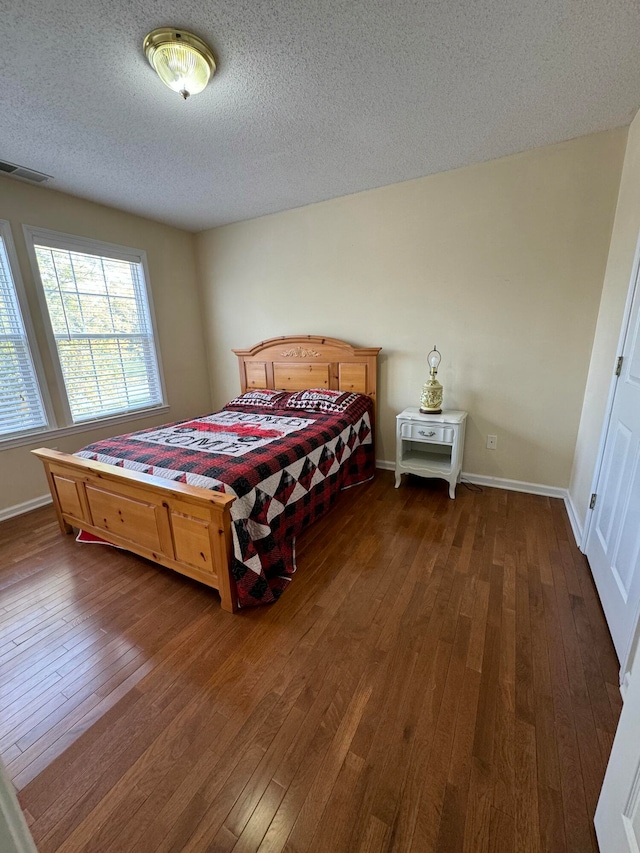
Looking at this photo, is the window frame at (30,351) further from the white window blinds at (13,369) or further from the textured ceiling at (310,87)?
the textured ceiling at (310,87)

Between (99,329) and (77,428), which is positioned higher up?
(99,329)

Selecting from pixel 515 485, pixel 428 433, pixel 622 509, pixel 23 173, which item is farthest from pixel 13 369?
pixel 515 485

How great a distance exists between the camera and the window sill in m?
2.64

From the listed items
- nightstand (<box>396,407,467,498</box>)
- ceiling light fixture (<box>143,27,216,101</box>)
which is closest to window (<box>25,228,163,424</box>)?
ceiling light fixture (<box>143,27,216,101</box>)

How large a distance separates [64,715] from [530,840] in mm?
1510

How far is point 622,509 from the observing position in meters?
1.49

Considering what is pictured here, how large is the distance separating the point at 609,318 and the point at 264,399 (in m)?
2.60

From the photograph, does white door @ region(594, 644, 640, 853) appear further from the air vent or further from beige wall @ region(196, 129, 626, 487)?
the air vent

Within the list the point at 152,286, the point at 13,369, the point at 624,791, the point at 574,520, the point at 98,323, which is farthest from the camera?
the point at 152,286

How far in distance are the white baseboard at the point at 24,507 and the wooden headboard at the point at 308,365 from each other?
2.04 metres

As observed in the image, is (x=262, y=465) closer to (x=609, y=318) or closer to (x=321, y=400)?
(x=321, y=400)

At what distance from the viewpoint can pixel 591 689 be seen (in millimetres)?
1258

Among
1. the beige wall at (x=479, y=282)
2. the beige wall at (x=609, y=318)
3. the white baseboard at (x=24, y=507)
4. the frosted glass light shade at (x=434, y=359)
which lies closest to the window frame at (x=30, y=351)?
the white baseboard at (x=24, y=507)

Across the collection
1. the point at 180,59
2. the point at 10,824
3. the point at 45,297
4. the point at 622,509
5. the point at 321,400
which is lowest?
the point at 622,509
